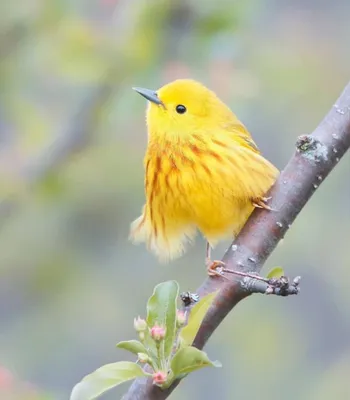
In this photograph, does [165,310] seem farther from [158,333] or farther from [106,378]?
[106,378]

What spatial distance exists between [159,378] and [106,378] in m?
0.09

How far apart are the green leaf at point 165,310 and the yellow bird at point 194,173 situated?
0.63 m

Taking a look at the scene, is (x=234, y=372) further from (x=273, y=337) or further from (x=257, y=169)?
(x=257, y=169)

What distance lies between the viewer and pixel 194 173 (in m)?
2.66

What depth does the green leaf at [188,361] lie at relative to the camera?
158cm

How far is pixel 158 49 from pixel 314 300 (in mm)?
4006

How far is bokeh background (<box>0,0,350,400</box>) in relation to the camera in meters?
3.91

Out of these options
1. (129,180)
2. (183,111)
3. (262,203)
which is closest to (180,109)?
(183,111)

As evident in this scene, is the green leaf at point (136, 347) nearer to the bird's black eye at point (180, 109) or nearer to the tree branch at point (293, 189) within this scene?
the tree branch at point (293, 189)

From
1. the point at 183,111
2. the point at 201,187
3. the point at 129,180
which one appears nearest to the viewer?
the point at 201,187

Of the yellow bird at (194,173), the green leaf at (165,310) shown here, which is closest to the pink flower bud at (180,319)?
the green leaf at (165,310)

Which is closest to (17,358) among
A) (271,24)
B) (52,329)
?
(52,329)

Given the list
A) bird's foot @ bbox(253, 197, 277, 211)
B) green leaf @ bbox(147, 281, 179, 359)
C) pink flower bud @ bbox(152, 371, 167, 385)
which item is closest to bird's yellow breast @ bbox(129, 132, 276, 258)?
bird's foot @ bbox(253, 197, 277, 211)

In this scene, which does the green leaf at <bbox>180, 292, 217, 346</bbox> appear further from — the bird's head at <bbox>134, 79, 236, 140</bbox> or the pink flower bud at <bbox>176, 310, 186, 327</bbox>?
the bird's head at <bbox>134, 79, 236, 140</bbox>
